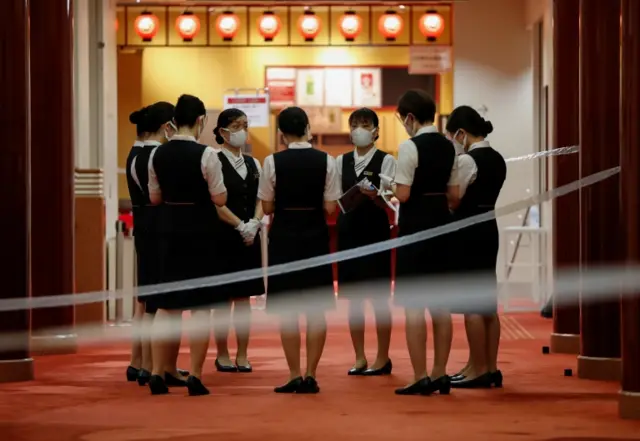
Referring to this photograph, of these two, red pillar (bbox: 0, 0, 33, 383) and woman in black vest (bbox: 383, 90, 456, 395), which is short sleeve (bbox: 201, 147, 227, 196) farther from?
red pillar (bbox: 0, 0, 33, 383)

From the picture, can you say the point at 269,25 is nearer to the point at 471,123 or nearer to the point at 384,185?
the point at 384,185

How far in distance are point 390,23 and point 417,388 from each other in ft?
30.9

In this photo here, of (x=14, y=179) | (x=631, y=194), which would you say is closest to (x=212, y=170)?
(x=14, y=179)

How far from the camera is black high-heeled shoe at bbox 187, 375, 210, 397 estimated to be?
6.78m

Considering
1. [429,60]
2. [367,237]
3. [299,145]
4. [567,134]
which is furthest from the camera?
[429,60]

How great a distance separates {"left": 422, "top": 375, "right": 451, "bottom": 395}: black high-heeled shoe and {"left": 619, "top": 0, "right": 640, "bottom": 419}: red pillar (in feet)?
3.59

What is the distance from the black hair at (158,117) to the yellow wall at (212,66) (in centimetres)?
896

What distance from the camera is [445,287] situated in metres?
6.60

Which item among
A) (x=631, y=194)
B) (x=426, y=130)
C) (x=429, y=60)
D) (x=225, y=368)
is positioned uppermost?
(x=429, y=60)

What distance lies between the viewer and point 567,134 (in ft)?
29.6

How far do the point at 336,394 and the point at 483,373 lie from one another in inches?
31.1

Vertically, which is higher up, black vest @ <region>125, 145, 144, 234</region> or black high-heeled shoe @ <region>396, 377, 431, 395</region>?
black vest @ <region>125, 145, 144, 234</region>

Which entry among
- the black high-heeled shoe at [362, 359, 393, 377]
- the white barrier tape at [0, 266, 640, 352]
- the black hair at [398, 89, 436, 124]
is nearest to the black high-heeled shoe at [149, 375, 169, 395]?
the white barrier tape at [0, 266, 640, 352]

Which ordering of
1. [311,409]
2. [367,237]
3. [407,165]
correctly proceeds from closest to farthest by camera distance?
[311,409] < [407,165] < [367,237]
